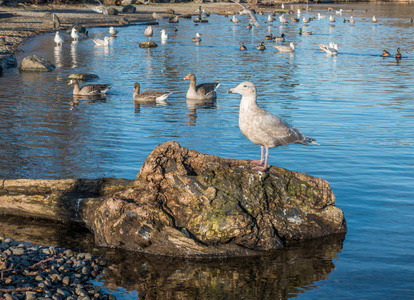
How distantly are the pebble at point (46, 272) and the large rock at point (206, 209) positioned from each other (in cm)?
94

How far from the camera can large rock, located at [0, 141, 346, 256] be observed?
939cm

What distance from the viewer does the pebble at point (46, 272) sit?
23.7ft

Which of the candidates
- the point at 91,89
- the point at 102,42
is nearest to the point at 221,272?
the point at 91,89

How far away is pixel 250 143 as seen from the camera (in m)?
16.9

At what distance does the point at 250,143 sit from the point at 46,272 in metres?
9.93

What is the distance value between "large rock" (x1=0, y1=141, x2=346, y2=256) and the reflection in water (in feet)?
0.83

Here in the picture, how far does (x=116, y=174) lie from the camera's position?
13.4 meters

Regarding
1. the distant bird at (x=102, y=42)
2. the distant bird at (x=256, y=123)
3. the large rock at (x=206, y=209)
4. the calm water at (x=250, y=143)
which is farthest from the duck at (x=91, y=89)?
the distant bird at (x=102, y=42)

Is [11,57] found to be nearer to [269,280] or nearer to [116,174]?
[116,174]

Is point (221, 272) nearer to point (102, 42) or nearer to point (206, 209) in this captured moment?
point (206, 209)

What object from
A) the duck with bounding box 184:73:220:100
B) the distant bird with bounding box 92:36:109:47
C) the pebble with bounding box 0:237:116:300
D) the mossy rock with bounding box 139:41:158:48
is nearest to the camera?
the pebble with bounding box 0:237:116:300

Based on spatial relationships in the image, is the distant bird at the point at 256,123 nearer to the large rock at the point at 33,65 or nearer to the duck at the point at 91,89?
the duck at the point at 91,89

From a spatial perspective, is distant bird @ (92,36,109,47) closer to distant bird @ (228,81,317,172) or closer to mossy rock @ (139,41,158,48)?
mossy rock @ (139,41,158,48)

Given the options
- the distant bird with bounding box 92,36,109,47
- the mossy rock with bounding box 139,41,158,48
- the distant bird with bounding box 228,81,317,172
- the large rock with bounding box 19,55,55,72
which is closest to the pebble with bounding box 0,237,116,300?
the distant bird with bounding box 228,81,317,172
